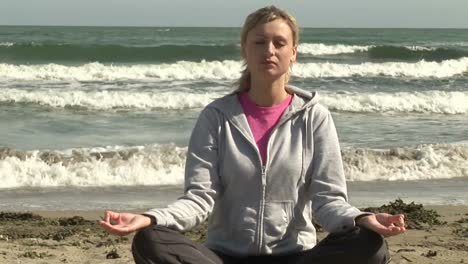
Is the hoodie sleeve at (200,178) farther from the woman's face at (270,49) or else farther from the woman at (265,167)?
the woman's face at (270,49)

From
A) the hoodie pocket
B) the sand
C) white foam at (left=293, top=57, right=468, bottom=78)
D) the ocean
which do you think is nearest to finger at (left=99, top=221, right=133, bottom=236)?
the hoodie pocket

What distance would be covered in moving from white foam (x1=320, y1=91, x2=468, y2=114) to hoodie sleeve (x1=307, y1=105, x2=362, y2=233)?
1215 centimetres

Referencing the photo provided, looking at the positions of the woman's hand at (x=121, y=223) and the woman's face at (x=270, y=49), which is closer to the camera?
the woman's hand at (x=121, y=223)

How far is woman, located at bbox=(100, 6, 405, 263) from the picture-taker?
9.86ft

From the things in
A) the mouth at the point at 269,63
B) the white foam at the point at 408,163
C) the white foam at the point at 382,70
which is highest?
the mouth at the point at 269,63

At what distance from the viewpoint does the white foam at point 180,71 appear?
21.2m

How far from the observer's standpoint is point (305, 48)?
31172 millimetres

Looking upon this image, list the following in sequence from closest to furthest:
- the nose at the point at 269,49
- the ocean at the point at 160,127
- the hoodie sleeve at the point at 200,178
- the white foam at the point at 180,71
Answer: the hoodie sleeve at the point at 200,178, the nose at the point at 269,49, the ocean at the point at 160,127, the white foam at the point at 180,71

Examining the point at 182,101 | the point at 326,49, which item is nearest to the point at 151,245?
the point at 182,101

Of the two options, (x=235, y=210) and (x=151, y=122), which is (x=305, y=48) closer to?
(x=151, y=122)

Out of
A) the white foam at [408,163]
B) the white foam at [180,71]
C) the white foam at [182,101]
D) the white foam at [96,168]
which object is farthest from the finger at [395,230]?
the white foam at [180,71]

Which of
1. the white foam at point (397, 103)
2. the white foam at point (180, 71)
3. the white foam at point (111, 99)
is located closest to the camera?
the white foam at point (111, 99)

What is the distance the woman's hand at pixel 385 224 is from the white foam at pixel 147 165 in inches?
237

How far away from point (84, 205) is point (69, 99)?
8.46m
